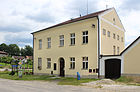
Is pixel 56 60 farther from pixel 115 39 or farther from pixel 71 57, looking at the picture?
pixel 115 39

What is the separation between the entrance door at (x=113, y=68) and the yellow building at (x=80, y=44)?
38.1 inches

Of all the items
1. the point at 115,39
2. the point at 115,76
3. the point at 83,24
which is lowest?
the point at 115,76

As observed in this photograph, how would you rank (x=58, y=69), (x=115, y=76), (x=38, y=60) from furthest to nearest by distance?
(x=38, y=60)
(x=58, y=69)
(x=115, y=76)

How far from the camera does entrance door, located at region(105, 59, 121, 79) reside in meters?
16.8

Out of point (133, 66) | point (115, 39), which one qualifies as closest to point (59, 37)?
point (115, 39)

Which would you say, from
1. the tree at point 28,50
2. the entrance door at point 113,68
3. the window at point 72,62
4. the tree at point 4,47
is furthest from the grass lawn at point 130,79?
the tree at point 4,47

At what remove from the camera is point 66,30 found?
21.5 metres

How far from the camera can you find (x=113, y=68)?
56.2 feet

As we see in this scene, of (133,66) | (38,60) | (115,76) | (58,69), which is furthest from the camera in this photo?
(38,60)

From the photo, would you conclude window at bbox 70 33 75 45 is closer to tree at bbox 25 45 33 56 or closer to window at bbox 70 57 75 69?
window at bbox 70 57 75 69

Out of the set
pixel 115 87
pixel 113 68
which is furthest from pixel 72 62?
pixel 115 87

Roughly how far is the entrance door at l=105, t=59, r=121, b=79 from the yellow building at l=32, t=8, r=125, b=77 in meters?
0.97

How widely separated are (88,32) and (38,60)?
35.9ft

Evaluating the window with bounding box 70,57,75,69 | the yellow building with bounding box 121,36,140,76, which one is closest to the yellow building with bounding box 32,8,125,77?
the window with bounding box 70,57,75,69
